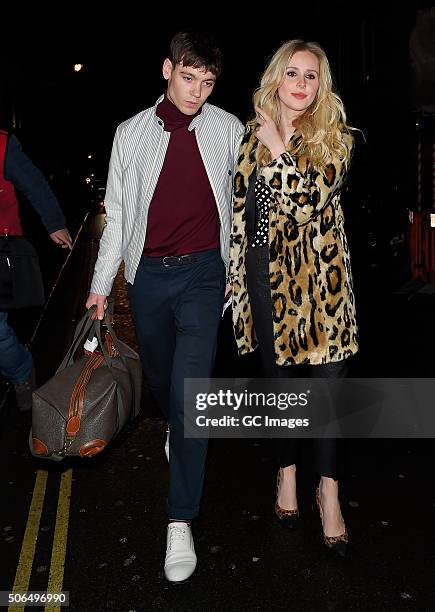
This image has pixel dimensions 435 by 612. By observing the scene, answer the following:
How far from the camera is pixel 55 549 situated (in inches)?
150

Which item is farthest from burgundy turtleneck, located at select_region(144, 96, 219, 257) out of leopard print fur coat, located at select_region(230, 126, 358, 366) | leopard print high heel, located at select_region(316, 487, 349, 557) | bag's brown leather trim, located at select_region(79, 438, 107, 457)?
leopard print high heel, located at select_region(316, 487, 349, 557)

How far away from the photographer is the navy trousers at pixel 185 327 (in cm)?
359

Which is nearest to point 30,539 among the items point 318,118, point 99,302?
point 99,302

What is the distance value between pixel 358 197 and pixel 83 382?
42.4 ft

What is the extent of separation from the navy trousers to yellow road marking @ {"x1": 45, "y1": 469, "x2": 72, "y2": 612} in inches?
23.1

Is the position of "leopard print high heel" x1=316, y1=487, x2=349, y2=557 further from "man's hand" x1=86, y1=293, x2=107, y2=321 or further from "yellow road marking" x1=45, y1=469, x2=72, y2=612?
"man's hand" x1=86, y1=293, x2=107, y2=321

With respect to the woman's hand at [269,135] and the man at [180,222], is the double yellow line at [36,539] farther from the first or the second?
the woman's hand at [269,135]

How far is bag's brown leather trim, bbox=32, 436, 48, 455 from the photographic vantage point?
11.8ft

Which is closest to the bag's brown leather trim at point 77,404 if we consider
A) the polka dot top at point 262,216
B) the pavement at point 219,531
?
the pavement at point 219,531

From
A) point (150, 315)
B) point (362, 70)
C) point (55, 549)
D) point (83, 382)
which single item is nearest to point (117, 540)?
point (55, 549)

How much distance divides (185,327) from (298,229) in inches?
28.3

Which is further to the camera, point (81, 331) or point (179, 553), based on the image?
point (81, 331)

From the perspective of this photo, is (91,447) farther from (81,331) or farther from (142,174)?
(142,174)

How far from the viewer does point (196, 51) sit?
3430 mm
